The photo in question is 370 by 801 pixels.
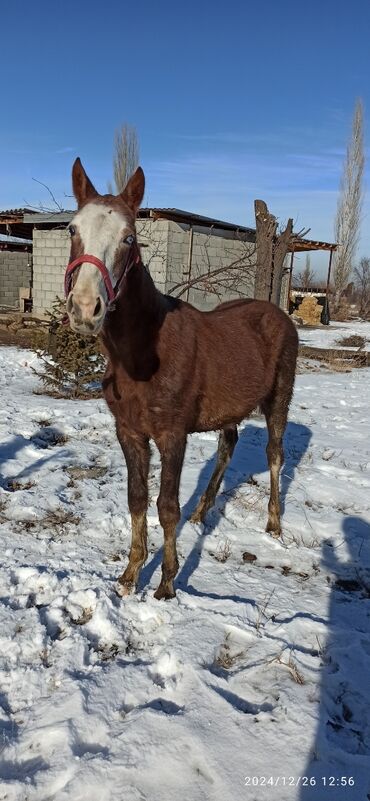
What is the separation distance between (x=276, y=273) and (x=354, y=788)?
6.92m

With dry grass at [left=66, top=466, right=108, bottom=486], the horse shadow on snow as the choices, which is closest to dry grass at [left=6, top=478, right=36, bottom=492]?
dry grass at [left=66, top=466, right=108, bottom=486]

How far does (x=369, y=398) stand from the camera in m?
9.11

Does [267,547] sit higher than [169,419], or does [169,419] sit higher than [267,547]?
[169,419]

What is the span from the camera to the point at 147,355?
2.85 m

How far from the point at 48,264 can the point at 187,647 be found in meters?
17.5

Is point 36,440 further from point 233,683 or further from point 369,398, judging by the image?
point 369,398

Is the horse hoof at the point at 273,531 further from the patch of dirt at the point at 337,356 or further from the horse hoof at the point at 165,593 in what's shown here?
the patch of dirt at the point at 337,356

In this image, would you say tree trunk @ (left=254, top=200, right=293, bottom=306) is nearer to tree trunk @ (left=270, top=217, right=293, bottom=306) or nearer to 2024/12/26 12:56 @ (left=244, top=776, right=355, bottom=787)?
tree trunk @ (left=270, top=217, right=293, bottom=306)

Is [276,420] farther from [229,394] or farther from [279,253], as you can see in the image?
[279,253]

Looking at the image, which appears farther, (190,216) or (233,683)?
(190,216)

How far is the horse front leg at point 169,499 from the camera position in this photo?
2.95 meters

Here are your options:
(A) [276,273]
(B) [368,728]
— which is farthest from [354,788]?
(A) [276,273]

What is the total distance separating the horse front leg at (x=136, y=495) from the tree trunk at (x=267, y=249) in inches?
198

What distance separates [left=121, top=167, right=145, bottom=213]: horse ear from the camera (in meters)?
Result: 2.49
